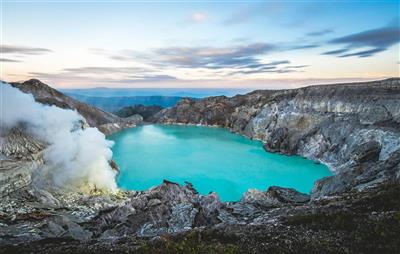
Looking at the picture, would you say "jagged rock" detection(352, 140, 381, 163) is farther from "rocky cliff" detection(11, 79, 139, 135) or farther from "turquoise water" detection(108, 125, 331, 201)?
"rocky cliff" detection(11, 79, 139, 135)

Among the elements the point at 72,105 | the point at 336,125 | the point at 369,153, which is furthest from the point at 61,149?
the point at 72,105

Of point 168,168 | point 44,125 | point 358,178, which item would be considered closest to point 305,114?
point 168,168

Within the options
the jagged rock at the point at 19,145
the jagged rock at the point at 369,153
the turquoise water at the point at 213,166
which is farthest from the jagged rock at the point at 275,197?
the jagged rock at the point at 19,145

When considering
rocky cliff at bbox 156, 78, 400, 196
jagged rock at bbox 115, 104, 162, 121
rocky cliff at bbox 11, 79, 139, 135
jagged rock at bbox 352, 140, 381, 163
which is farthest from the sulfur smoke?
jagged rock at bbox 115, 104, 162, 121

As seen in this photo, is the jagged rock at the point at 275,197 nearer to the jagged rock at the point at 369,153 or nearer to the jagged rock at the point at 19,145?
the jagged rock at the point at 369,153

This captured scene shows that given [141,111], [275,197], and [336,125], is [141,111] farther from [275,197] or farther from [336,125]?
[275,197]

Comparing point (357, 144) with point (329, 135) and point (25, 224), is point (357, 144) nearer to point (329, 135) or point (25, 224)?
point (329, 135)
